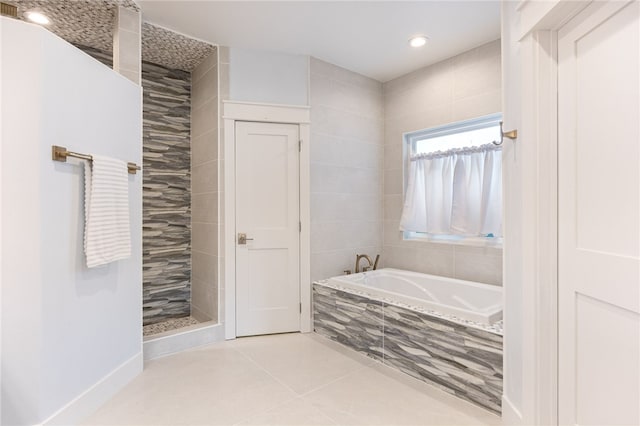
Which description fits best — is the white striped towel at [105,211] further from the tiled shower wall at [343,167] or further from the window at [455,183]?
the window at [455,183]

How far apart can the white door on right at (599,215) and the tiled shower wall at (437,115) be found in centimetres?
153

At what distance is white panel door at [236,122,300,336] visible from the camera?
316cm

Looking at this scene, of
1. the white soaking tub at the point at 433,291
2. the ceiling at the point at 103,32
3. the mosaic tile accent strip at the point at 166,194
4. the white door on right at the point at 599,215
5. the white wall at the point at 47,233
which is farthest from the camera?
the mosaic tile accent strip at the point at 166,194

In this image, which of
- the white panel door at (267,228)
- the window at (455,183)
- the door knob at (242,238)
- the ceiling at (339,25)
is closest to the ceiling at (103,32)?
the ceiling at (339,25)

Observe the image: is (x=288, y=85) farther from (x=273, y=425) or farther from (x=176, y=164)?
(x=273, y=425)

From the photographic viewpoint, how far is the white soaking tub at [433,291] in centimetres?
228

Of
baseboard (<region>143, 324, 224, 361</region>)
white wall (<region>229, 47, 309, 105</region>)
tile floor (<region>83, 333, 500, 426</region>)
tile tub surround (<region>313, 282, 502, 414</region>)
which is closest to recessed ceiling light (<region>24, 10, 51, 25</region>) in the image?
white wall (<region>229, 47, 309, 105</region>)

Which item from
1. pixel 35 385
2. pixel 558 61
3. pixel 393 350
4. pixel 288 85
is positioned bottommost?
pixel 393 350

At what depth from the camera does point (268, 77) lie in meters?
3.21

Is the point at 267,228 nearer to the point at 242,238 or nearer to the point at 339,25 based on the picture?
the point at 242,238

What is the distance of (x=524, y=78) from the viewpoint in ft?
5.25

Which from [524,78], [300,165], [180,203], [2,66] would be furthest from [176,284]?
[524,78]

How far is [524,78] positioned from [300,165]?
2.06 m

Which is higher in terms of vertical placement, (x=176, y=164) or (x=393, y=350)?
(x=176, y=164)
